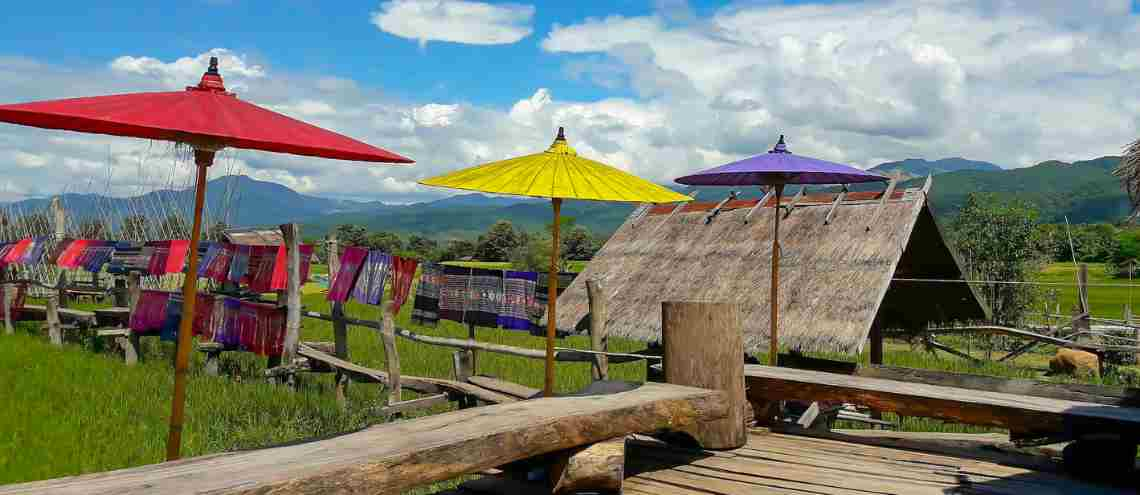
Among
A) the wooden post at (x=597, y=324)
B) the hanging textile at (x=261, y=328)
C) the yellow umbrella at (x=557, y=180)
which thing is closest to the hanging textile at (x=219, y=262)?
the hanging textile at (x=261, y=328)

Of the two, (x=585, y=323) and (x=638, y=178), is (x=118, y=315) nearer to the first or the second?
(x=585, y=323)

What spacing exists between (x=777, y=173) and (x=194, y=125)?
5.32m

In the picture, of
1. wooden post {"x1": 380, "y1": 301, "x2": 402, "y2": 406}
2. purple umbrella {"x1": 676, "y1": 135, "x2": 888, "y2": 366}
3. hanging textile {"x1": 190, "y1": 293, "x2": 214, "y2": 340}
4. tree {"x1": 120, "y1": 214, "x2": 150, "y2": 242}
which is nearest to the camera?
purple umbrella {"x1": 676, "y1": 135, "x2": 888, "y2": 366}

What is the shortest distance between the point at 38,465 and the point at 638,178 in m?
5.10

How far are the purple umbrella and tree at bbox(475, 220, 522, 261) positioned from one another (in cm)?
5586

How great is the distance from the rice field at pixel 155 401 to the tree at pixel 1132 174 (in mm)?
3351

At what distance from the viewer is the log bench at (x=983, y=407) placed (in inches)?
180

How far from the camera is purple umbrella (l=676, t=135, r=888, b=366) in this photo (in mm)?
7348

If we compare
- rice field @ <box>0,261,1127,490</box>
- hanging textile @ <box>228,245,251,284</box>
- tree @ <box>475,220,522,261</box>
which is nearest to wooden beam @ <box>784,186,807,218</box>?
rice field @ <box>0,261,1127,490</box>

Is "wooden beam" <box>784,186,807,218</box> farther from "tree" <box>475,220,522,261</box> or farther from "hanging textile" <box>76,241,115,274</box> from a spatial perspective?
"tree" <box>475,220,522,261</box>

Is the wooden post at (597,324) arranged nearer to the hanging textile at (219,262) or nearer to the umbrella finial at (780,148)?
the umbrella finial at (780,148)

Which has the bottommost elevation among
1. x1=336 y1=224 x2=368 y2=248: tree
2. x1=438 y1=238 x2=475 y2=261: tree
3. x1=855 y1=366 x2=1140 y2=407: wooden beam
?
x1=855 y1=366 x2=1140 y2=407: wooden beam

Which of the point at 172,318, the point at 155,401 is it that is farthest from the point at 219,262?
the point at 155,401

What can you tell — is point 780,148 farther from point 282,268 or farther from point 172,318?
point 172,318
